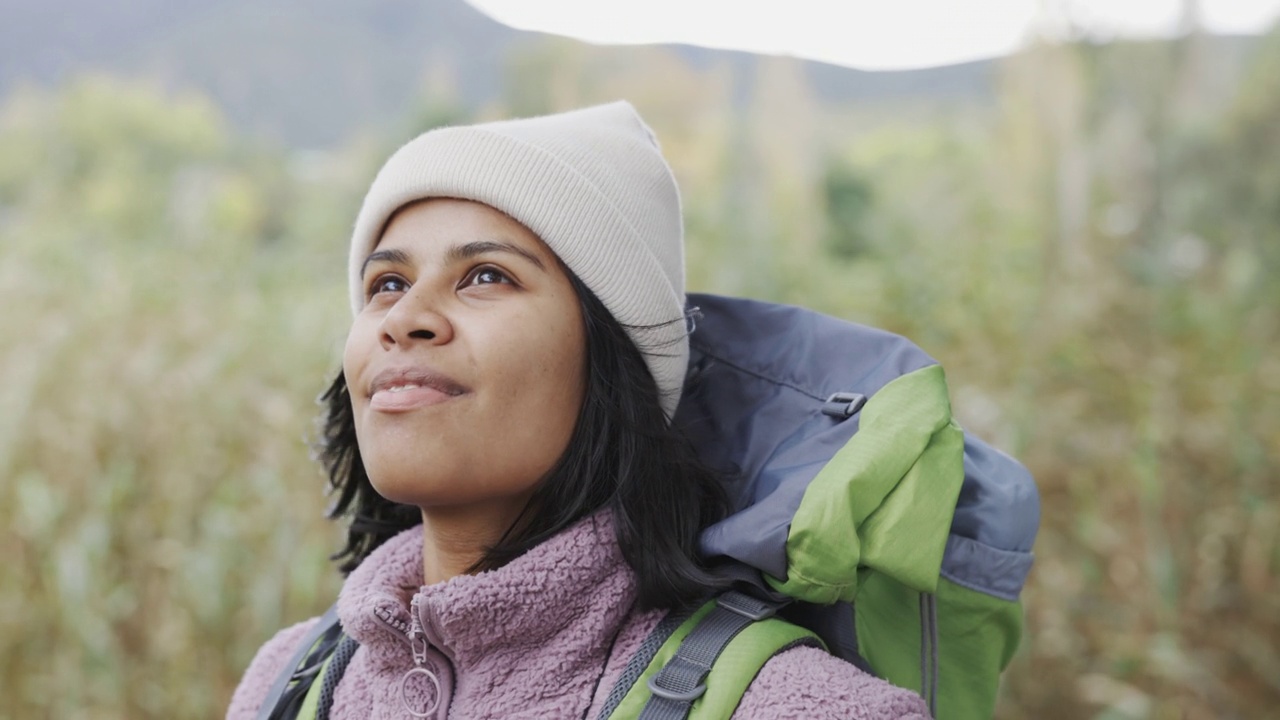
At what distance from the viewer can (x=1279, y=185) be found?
11.3 feet

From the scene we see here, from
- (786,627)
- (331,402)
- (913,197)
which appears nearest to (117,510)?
(331,402)

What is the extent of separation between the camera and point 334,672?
4.52 ft

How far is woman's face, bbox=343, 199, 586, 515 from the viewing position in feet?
3.95

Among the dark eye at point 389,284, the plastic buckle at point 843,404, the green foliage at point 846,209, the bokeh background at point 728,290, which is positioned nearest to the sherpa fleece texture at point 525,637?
the plastic buckle at point 843,404

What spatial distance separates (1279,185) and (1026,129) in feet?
2.77

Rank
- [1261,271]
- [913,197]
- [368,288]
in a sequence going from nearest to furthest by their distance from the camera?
[368,288] < [1261,271] < [913,197]

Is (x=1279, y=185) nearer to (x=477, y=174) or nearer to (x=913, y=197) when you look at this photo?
(x=913, y=197)

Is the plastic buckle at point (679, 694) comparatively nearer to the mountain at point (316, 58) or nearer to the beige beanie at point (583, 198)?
the beige beanie at point (583, 198)

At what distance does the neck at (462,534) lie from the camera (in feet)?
4.26

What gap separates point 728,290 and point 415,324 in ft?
9.03

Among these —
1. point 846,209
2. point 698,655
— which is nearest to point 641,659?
point 698,655

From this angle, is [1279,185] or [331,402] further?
[1279,185]

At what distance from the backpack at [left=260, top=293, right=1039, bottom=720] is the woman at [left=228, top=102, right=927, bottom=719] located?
5cm

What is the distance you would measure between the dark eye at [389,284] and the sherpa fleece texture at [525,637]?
397 mm
